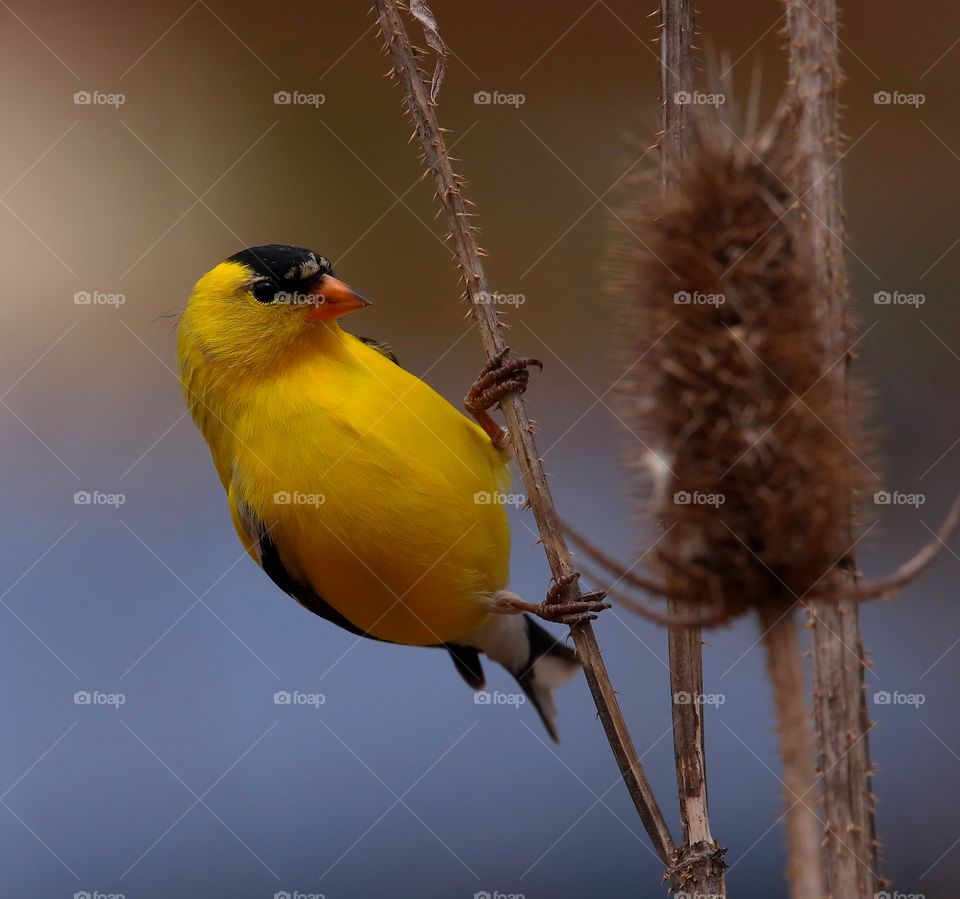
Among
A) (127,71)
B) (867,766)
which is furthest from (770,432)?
(127,71)

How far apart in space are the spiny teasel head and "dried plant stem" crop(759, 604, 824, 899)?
74mm

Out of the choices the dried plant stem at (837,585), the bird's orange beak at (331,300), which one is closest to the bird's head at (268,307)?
the bird's orange beak at (331,300)

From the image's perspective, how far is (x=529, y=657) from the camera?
9.95 feet

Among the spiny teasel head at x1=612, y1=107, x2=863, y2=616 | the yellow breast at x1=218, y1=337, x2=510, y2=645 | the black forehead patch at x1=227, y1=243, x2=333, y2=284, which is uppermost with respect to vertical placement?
the black forehead patch at x1=227, y1=243, x2=333, y2=284

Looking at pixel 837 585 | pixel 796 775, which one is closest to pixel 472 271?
pixel 837 585

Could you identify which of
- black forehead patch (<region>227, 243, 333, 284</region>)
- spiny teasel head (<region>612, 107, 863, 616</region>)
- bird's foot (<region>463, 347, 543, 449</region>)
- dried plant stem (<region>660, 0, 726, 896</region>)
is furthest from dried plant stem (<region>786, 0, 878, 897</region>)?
black forehead patch (<region>227, 243, 333, 284</region>)

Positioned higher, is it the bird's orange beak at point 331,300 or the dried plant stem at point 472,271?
the bird's orange beak at point 331,300

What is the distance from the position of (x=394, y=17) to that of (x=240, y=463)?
1.13 meters

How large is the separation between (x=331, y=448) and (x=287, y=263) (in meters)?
0.40

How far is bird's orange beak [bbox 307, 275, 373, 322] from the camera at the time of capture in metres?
2.09

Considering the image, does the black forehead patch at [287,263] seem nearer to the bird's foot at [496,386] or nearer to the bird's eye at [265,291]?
the bird's eye at [265,291]

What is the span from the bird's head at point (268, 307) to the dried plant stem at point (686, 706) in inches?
42.3

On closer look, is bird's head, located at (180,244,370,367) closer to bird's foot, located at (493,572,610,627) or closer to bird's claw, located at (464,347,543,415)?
bird's claw, located at (464,347,543,415)

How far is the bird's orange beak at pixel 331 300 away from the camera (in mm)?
2088
